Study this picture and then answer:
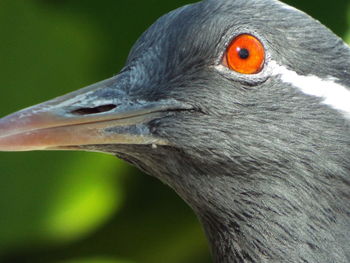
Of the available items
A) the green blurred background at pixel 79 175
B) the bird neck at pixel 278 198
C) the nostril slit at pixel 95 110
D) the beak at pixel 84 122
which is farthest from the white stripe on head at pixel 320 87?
the green blurred background at pixel 79 175

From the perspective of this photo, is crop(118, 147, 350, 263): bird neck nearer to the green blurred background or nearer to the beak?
the beak

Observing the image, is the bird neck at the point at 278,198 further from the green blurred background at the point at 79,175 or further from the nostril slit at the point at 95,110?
the green blurred background at the point at 79,175

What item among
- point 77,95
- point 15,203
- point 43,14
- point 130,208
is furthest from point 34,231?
point 77,95

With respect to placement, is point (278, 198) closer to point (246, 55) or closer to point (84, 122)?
point (246, 55)

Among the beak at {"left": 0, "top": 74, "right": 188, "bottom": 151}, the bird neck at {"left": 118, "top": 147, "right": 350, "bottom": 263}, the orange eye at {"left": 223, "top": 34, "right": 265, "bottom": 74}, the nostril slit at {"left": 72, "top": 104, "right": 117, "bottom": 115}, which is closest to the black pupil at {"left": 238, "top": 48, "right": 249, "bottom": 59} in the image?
the orange eye at {"left": 223, "top": 34, "right": 265, "bottom": 74}

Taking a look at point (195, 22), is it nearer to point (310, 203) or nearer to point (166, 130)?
point (166, 130)

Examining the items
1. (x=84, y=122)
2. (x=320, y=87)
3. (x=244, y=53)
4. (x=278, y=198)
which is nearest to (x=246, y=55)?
(x=244, y=53)
